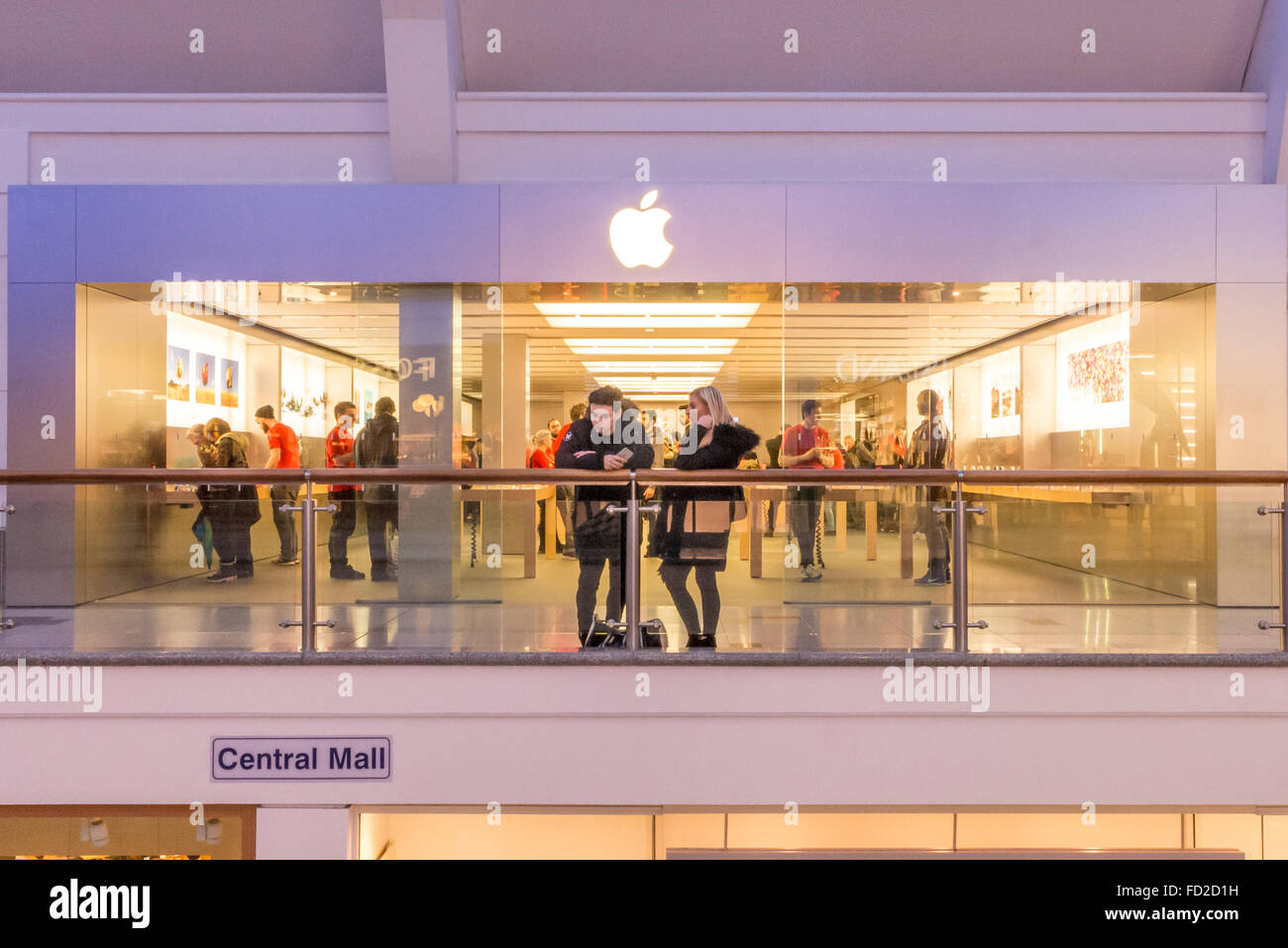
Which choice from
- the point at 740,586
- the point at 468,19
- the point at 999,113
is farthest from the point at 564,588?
the point at 999,113

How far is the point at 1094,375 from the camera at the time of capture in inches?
335

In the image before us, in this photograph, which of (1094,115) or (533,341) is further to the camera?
(533,341)

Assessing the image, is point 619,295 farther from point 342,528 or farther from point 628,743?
point 628,743

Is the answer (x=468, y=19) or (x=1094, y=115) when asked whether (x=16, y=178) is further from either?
(x=1094, y=115)

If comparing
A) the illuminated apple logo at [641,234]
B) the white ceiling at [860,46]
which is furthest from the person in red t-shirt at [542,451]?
the white ceiling at [860,46]

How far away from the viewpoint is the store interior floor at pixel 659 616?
4770 mm

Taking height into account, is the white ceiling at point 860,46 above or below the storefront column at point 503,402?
above

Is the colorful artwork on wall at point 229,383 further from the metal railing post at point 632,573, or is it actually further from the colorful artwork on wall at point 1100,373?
the colorful artwork on wall at point 1100,373

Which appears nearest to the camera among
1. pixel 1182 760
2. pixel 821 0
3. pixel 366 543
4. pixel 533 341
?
pixel 1182 760

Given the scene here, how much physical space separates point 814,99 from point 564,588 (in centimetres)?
550

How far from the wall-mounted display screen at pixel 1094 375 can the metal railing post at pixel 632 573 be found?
5562 mm

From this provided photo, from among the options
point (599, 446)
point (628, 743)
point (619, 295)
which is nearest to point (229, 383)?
point (619, 295)

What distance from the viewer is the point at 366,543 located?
504 centimetres

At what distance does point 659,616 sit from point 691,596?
203 mm
